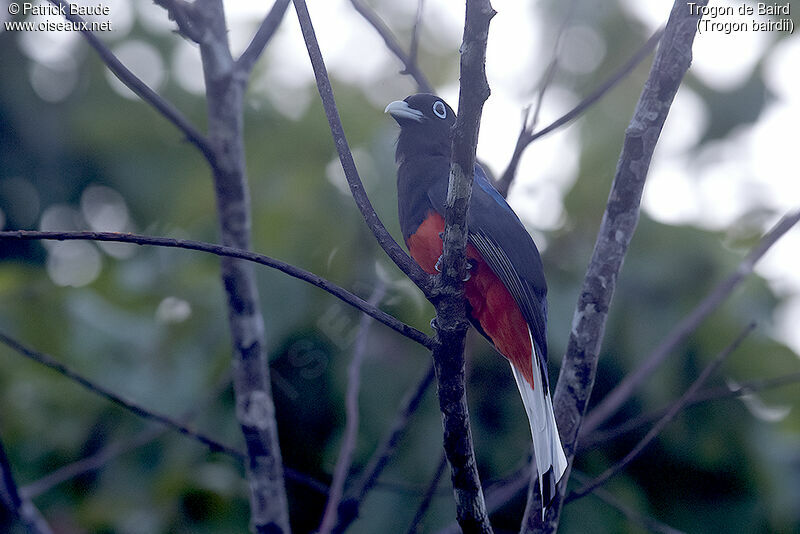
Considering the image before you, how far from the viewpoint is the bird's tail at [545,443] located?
2.15 metres

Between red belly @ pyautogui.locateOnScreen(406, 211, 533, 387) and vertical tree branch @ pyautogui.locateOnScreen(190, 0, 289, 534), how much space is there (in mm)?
728

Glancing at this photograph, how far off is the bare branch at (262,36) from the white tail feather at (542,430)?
158cm

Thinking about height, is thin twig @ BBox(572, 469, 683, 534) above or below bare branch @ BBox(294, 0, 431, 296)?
below

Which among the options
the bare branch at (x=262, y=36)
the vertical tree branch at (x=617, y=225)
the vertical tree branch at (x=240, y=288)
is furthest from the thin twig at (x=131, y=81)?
the vertical tree branch at (x=617, y=225)

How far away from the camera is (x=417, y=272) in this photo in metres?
1.92

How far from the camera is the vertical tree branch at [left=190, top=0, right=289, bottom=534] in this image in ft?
8.89

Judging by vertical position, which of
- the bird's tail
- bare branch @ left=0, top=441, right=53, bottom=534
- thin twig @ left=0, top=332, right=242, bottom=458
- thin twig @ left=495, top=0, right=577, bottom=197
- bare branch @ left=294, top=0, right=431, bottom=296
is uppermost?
thin twig @ left=495, top=0, right=577, bottom=197

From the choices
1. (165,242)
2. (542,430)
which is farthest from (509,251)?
(165,242)

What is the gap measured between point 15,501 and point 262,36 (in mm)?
1894

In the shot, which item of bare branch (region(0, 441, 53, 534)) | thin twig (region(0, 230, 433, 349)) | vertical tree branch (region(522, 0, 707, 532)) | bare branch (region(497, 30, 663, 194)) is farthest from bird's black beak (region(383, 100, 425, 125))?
bare branch (region(0, 441, 53, 534))

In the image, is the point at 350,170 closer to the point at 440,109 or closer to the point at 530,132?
the point at 530,132

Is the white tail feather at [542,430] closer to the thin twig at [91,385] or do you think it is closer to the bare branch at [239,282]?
the bare branch at [239,282]

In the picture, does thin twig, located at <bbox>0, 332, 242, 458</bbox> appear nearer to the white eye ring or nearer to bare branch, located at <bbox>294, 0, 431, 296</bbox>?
bare branch, located at <bbox>294, 0, 431, 296</bbox>

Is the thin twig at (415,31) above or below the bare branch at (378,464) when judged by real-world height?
above
